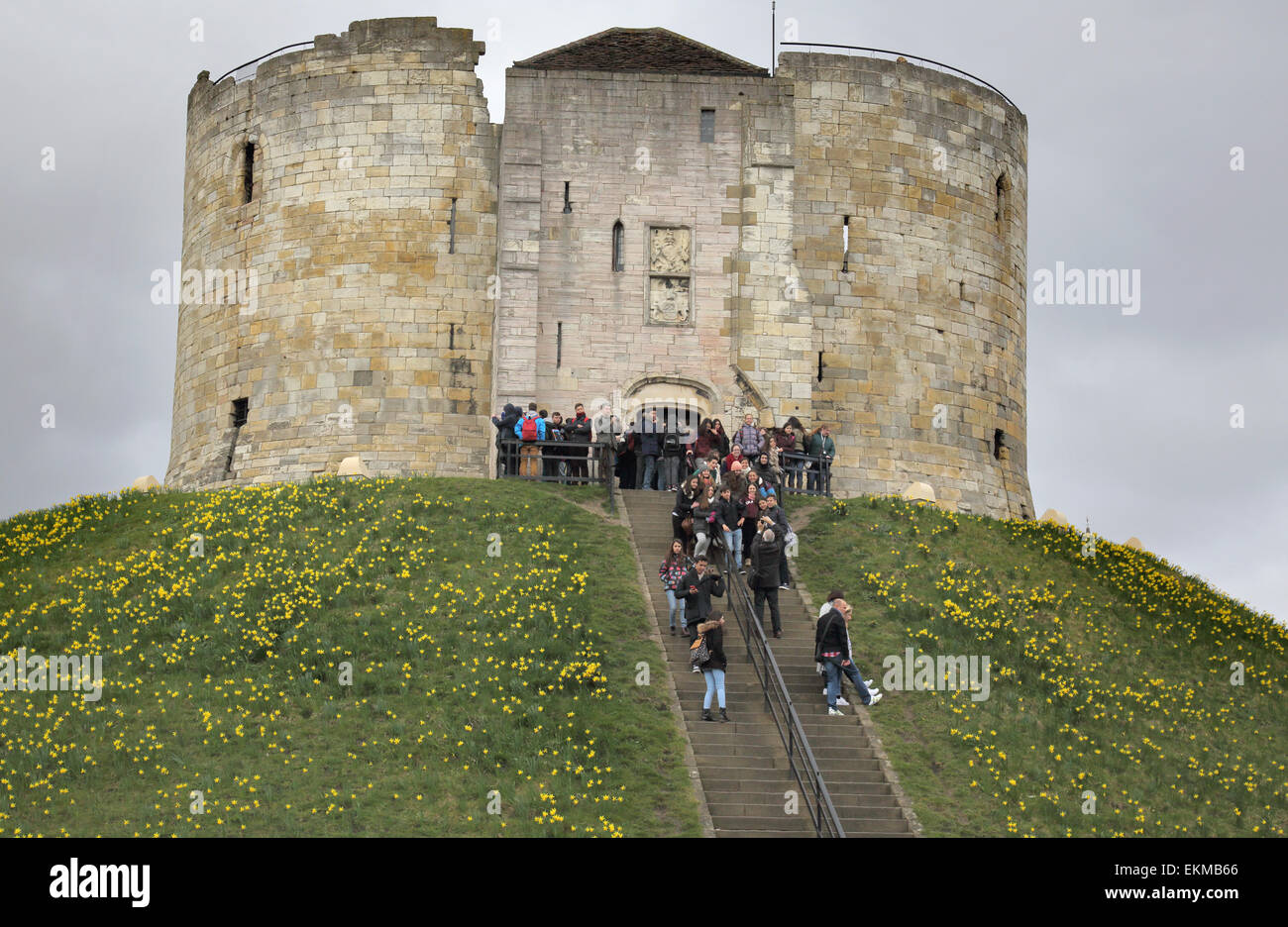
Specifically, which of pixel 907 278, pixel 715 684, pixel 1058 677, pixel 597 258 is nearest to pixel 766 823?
pixel 715 684

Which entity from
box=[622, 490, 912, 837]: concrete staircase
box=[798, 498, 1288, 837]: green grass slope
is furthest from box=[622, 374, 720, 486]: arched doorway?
box=[622, 490, 912, 837]: concrete staircase

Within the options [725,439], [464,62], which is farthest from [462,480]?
[464,62]

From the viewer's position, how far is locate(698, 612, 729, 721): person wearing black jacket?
23.1m

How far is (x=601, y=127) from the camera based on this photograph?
37938 millimetres

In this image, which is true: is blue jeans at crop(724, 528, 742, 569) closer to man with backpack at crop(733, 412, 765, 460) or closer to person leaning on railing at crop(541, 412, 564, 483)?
man with backpack at crop(733, 412, 765, 460)

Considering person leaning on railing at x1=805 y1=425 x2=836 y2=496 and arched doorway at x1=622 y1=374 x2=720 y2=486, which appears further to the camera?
arched doorway at x1=622 y1=374 x2=720 y2=486

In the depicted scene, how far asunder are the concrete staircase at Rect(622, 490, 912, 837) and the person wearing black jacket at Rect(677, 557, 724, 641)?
0.96 meters

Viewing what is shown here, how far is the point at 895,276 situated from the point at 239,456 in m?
13.4

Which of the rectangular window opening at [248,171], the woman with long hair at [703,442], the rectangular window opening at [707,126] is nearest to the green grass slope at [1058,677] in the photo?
the woman with long hair at [703,442]

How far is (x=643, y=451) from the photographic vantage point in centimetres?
3344

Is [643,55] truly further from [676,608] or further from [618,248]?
[676,608]

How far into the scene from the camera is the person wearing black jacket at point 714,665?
23125mm

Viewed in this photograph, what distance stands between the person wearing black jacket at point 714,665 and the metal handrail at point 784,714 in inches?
25.0

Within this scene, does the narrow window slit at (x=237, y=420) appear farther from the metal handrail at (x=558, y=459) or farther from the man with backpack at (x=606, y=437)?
the man with backpack at (x=606, y=437)
